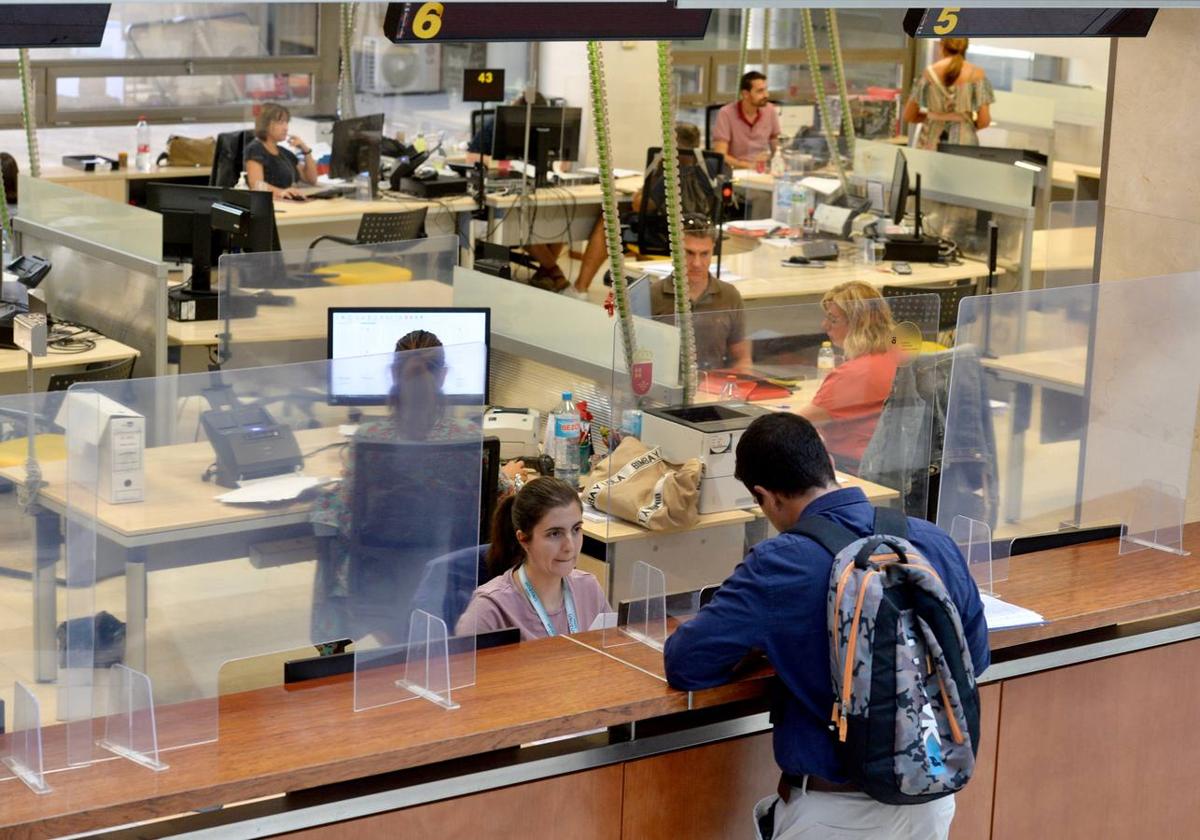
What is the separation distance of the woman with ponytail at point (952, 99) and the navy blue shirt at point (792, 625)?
9.09 metres

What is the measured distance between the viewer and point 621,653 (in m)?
3.01

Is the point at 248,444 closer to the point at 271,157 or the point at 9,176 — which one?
the point at 9,176

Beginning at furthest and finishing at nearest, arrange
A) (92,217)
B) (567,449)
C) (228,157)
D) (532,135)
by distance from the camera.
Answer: (532,135) < (228,157) < (92,217) < (567,449)

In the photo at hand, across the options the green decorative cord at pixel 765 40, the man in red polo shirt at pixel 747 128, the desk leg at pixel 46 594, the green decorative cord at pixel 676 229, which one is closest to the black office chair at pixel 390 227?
the man in red polo shirt at pixel 747 128

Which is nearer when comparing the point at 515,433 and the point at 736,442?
the point at 736,442

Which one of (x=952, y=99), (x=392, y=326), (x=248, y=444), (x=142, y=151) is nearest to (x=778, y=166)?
(x=952, y=99)

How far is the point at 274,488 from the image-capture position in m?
2.88

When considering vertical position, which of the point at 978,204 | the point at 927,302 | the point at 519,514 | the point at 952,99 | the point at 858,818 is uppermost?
the point at 952,99

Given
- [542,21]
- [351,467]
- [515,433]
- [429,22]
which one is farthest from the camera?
[515,433]

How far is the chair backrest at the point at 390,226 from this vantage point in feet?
27.7

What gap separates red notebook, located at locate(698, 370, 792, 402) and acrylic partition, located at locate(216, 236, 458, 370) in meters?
1.78

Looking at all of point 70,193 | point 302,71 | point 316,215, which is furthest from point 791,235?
point 302,71

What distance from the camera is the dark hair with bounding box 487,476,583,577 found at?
3.85m

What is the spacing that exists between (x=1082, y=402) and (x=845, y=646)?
5.38 ft
